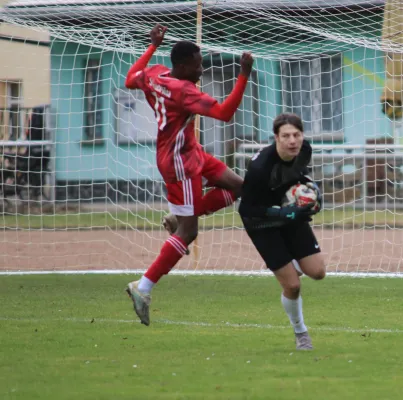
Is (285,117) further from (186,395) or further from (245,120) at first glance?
(245,120)

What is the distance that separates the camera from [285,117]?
7285mm

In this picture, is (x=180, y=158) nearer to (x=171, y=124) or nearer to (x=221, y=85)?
(x=171, y=124)

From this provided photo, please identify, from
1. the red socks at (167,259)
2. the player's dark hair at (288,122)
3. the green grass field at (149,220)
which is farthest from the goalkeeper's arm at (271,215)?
the green grass field at (149,220)

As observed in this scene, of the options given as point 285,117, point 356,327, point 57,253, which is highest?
point 285,117

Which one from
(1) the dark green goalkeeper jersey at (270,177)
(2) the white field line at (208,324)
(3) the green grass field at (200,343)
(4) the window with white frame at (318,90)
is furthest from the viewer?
(4) the window with white frame at (318,90)

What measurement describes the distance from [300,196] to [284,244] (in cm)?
38

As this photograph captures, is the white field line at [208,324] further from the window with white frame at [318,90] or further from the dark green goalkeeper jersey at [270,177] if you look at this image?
the window with white frame at [318,90]

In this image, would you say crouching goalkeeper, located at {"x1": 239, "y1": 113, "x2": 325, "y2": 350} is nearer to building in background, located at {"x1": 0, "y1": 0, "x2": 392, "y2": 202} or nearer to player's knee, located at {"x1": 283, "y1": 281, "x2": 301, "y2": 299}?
player's knee, located at {"x1": 283, "y1": 281, "x2": 301, "y2": 299}

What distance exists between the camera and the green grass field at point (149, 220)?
712 inches

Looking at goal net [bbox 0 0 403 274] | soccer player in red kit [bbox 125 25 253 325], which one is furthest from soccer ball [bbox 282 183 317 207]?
goal net [bbox 0 0 403 274]

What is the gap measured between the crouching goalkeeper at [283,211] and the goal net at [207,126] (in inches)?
238

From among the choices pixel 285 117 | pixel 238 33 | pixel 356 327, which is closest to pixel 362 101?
pixel 238 33

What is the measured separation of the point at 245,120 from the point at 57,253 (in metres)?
6.12

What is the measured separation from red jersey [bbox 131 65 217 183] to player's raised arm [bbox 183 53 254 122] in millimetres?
76
